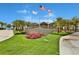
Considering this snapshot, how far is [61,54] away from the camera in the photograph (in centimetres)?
212

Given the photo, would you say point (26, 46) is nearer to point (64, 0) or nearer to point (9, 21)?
point (9, 21)

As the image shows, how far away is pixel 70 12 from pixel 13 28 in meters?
0.51

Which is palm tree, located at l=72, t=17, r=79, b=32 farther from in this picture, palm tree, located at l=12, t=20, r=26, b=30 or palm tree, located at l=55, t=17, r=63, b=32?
palm tree, located at l=12, t=20, r=26, b=30

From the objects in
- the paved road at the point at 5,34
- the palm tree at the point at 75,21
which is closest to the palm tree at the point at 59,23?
the palm tree at the point at 75,21

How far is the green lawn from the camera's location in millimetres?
2127

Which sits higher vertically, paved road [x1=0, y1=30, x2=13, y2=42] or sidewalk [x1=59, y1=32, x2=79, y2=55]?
paved road [x1=0, y1=30, x2=13, y2=42]

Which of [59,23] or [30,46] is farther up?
[59,23]

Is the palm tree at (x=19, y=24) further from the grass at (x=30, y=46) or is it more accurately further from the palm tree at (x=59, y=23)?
the palm tree at (x=59, y=23)

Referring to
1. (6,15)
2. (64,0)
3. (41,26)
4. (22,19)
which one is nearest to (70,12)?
(64,0)

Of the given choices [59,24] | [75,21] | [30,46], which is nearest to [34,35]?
[30,46]

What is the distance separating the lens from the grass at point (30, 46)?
2127mm

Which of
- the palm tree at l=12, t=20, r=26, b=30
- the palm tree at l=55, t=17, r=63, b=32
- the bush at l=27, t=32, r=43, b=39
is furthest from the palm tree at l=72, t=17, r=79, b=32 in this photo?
the palm tree at l=12, t=20, r=26, b=30

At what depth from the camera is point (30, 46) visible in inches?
84.5

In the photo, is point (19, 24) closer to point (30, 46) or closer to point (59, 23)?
point (30, 46)
